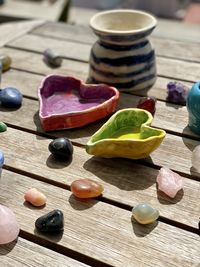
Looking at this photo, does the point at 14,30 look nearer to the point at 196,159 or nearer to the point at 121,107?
the point at 121,107

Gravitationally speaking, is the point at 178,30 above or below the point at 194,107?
below

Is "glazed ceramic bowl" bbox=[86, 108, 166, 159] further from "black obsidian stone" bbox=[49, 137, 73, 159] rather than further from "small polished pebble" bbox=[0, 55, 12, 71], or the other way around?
"small polished pebble" bbox=[0, 55, 12, 71]

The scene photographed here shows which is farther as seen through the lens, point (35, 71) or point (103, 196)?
point (35, 71)

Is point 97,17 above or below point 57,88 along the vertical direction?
above

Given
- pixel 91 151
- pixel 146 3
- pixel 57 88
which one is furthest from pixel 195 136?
pixel 146 3

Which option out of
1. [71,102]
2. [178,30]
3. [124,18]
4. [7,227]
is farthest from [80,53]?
[178,30]

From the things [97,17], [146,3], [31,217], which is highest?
[97,17]

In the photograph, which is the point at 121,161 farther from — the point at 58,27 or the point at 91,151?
the point at 58,27
